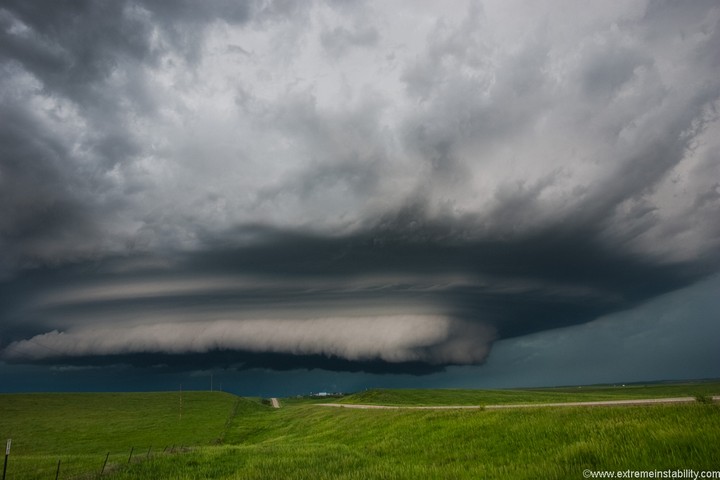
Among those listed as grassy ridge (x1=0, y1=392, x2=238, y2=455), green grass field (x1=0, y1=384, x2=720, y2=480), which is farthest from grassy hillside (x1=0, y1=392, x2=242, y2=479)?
green grass field (x1=0, y1=384, x2=720, y2=480)

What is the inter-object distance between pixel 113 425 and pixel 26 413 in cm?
4876

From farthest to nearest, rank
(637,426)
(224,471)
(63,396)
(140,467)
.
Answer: (63,396) → (140,467) → (224,471) → (637,426)

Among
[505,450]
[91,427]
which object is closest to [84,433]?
[91,427]

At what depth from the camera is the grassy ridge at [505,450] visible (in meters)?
10.7

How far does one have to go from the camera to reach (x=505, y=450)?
17.4 meters

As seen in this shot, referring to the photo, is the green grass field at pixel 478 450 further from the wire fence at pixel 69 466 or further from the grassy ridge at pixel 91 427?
the grassy ridge at pixel 91 427

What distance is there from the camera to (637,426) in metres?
13.7

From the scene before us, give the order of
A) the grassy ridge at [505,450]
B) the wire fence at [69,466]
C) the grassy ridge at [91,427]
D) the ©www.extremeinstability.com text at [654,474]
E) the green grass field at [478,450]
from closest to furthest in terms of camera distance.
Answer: the ©www.extremeinstability.com text at [654,474]
the grassy ridge at [505,450]
the green grass field at [478,450]
the wire fence at [69,466]
the grassy ridge at [91,427]

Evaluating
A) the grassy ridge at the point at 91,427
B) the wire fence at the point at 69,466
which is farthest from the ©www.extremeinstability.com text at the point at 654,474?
the grassy ridge at the point at 91,427

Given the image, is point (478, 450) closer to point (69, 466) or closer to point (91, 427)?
point (69, 466)

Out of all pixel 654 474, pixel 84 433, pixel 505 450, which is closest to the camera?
pixel 654 474

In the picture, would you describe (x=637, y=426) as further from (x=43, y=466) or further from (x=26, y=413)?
(x=26, y=413)

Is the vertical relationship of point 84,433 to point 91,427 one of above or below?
above

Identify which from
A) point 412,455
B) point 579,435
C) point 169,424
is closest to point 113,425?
point 169,424
